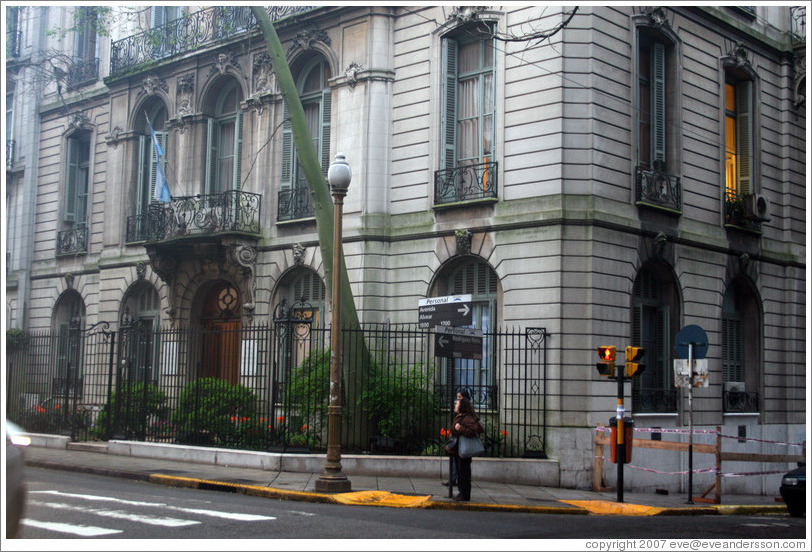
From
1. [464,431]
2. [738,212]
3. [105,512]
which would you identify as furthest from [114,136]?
[105,512]

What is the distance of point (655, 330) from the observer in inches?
845

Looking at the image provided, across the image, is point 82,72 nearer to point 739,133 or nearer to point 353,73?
point 353,73

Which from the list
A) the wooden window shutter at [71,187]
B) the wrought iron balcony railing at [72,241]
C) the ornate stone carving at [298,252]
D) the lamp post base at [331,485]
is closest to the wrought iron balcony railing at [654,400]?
the lamp post base at [331,485]

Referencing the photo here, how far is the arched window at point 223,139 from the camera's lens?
2597 cm

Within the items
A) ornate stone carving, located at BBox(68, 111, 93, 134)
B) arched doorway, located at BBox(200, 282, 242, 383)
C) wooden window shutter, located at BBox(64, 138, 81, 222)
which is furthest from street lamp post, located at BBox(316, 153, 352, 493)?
wooden window shutter, located at BBox(64, 138, 81, 222)

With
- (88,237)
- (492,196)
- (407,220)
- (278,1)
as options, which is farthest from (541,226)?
(88,237)

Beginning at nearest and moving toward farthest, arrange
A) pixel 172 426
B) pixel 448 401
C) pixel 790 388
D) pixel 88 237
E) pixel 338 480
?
pixel 338 480
pixel 448 401
pixel 172 426
pixel 790 388
pixel 88 237

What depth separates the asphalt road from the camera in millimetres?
10430

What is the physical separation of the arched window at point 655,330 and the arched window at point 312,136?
7818mm

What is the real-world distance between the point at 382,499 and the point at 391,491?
1028 mm

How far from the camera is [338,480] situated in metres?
15.4

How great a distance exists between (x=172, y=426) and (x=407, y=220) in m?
6.82

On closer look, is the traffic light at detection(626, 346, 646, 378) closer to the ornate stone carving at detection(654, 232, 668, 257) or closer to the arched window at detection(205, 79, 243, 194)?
the ornate stone carving at detection(654, 232, 668, 257)

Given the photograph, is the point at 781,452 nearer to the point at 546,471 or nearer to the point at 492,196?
the point at 546,471
